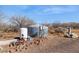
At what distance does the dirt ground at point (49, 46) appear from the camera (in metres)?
1.90

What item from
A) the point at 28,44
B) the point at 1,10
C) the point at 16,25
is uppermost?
the point at 1,10

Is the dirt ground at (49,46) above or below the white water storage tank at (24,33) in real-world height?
below

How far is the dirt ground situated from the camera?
1903 mm

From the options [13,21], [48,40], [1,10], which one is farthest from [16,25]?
[48,40]

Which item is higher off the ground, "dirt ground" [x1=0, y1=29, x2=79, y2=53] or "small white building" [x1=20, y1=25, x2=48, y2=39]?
"small white building" [x1=20, y1=25, x2=48, y2=39]

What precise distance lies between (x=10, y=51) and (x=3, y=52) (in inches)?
2.5

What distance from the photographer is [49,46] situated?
191 centimetres

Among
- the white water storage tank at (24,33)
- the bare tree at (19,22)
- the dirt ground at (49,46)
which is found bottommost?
the dirt ground at (49,46)

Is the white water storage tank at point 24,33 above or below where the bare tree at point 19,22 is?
below

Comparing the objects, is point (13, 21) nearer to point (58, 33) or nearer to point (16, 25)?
point (16, 25)

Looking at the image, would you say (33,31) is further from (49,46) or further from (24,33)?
(49,46)

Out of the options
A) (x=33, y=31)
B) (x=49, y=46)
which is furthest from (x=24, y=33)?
(x=49, y=46)
